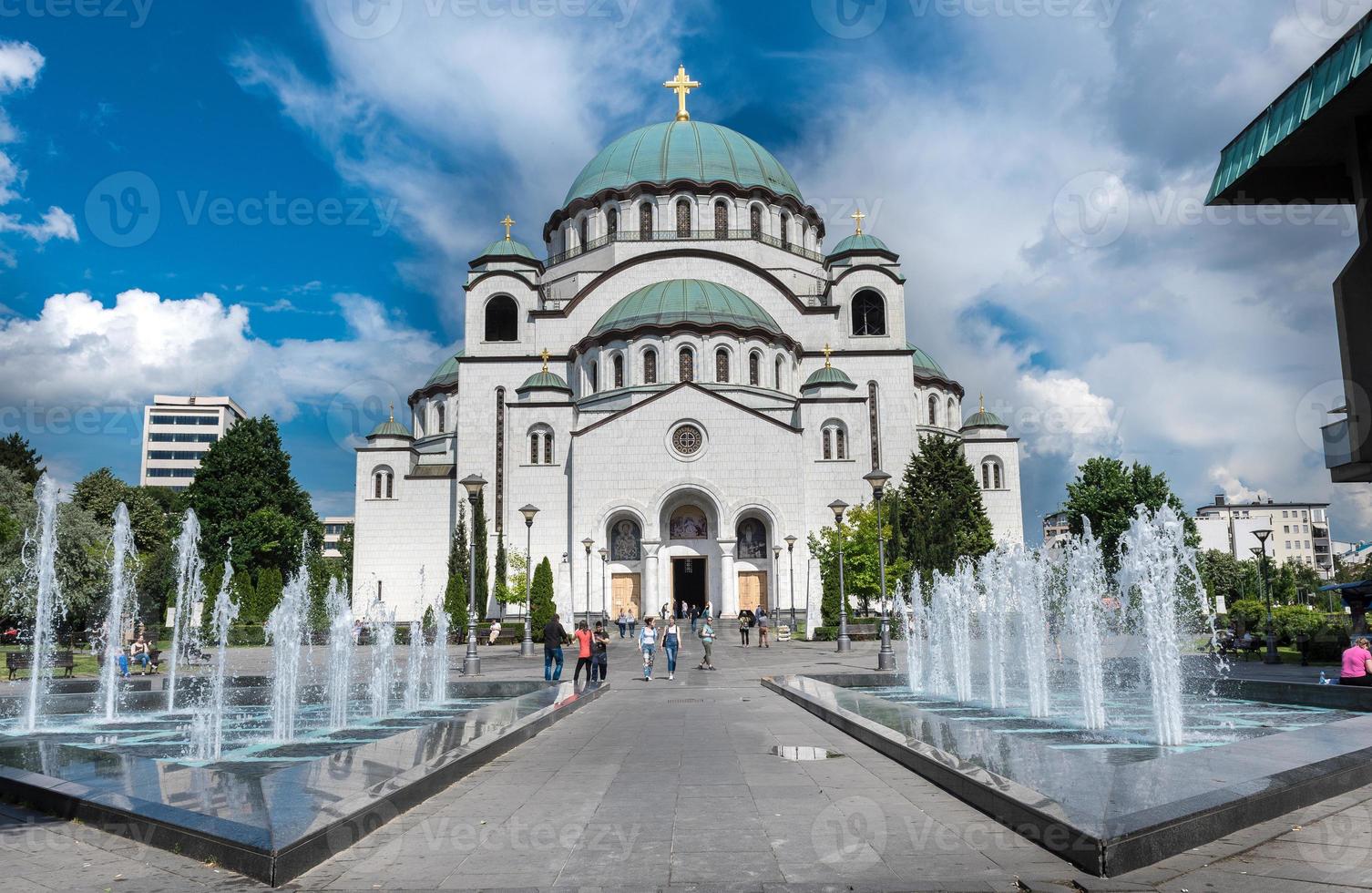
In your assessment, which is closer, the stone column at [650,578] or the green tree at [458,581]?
the green tree at [458,581]

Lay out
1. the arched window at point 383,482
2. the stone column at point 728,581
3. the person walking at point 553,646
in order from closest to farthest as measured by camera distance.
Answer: the person walking at point 553,646, the stone column at point 728,581, the arched window at point 383,482

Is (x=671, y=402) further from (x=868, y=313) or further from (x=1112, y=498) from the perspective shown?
(x=1112, y=498)

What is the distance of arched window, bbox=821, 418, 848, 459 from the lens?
43.7m

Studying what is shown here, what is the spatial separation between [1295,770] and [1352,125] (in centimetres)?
1087

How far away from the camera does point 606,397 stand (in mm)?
45031

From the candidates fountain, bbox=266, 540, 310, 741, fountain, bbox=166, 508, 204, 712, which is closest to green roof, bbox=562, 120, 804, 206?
fountain, bbox=166, 508, 204, 712

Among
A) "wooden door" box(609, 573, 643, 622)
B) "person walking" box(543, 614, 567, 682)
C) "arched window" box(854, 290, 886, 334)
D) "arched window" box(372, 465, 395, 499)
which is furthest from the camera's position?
"arched window" box(854, 290, 886, 334)

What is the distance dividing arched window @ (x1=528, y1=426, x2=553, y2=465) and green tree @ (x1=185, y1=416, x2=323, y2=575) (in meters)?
13.6

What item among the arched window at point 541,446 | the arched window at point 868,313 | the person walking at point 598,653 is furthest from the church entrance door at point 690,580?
the person walking at point 598,653

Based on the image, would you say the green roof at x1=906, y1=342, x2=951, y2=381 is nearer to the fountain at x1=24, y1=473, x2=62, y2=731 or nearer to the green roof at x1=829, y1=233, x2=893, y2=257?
the green roof at x1=829, y1=233, x2=893, y2=257

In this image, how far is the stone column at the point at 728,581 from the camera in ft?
135

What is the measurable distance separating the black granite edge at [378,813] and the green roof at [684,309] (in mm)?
34906

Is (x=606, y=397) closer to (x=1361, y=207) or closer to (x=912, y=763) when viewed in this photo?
(x=1361, y=207)

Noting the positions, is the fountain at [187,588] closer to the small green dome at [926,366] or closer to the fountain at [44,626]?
the fountain at [44,626]
